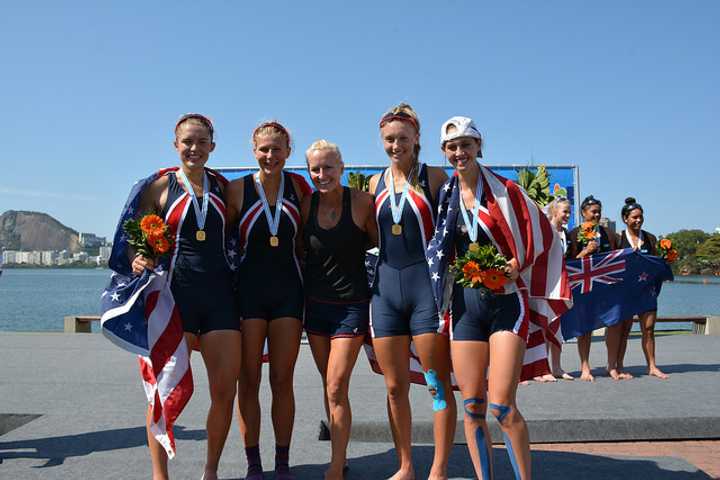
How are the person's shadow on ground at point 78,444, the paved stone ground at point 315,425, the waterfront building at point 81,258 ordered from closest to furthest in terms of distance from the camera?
1. the paved stone ground at point 315,425
2. the person's shadow on ground at point 78,444
3. the waterfront building at point 81,258

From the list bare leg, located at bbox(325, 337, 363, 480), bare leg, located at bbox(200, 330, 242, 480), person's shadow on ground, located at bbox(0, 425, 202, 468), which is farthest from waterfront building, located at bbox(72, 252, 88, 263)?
bare leg, located at bbox(325, 337, 363, 480)

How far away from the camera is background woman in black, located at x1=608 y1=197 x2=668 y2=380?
25.0 ft

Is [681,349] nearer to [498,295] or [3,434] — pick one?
[498,295]

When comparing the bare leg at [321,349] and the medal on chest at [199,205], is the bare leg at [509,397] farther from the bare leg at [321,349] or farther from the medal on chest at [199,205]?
the medal on chest at [199,205]

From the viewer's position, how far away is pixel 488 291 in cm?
343

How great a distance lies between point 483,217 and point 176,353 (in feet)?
6.27

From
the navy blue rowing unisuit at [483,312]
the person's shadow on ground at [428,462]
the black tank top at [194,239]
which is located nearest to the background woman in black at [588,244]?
the person's shadow on ground at [428,462]

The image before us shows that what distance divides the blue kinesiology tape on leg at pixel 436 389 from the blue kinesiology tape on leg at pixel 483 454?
1.03 ft

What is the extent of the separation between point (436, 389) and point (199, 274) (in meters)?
1.53

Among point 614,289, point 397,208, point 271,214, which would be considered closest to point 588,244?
point 614,289

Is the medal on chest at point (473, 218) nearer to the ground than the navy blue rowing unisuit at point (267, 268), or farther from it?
farther from it

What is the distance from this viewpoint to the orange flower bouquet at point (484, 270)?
133 inches

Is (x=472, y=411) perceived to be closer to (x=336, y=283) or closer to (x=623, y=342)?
(x=336, y=283)

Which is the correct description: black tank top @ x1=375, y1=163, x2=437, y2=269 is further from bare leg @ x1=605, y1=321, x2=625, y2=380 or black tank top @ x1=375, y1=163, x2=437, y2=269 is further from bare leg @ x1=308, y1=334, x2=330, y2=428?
bare leg @ x1=605, y1=321, x2=625, y2=380
